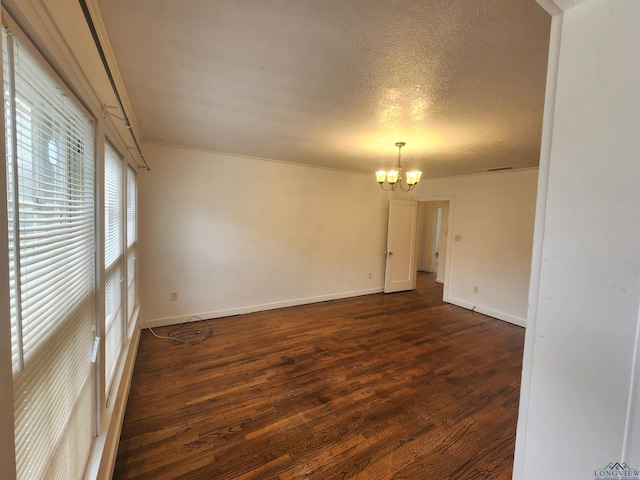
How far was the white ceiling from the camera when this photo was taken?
119cm

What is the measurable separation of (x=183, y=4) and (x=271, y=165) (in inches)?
118

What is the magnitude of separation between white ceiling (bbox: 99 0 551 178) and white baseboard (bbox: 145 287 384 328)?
2.34 meters

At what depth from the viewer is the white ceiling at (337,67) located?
1188mm

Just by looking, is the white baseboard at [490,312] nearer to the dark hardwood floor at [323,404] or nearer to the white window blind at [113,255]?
the dark hardwood floor at [323,404]

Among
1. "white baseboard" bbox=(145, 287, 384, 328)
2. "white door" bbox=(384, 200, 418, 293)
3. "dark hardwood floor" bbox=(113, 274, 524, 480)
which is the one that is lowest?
"dark hardwood floor" bbox=(113, 274, 524, 480)

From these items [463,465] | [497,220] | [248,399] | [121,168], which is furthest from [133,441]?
[497,220]

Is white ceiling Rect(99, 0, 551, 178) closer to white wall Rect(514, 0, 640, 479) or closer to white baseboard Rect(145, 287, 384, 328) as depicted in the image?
white wall Rect(514, 0, 640, 479)

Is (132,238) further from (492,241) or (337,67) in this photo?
(492,241)

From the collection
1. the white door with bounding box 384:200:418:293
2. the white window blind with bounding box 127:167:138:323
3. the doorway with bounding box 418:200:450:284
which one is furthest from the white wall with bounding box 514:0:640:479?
the doorway with bounding box 418:200:450:284

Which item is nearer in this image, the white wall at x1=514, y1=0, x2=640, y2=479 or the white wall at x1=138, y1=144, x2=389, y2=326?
the white wall at x1=514, y1=0, x2=640, y2=479

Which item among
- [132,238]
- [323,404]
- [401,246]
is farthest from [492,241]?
[132,238]

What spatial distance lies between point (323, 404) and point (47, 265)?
6.69 feet

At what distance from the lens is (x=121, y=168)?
2176mm

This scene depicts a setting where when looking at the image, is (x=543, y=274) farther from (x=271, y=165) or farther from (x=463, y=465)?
(x=271, y=165)
